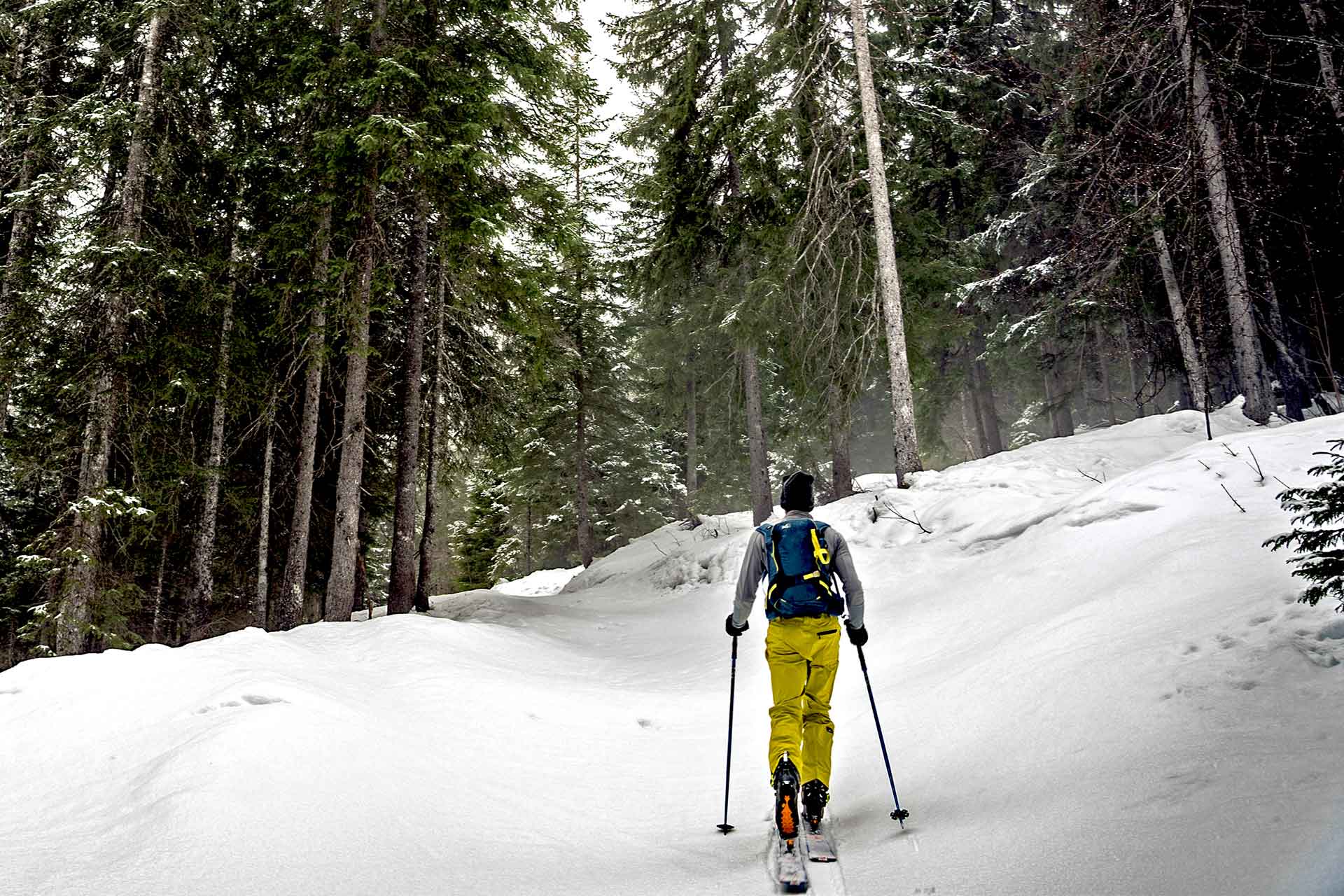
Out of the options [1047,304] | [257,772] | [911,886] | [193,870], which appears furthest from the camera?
[1047,304]

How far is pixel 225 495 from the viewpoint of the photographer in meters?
15.4

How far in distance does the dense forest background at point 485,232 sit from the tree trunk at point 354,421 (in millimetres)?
59

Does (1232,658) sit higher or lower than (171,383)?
lower

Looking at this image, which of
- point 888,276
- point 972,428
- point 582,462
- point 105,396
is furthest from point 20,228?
point 972,428

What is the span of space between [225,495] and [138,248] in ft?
22.5

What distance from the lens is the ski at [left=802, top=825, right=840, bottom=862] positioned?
3781 mm

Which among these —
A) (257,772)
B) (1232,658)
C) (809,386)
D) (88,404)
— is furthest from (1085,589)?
(88,404)

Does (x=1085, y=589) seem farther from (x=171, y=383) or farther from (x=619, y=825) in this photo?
(x=171, y=383)

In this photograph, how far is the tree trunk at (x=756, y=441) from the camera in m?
17.5

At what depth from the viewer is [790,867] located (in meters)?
3.55

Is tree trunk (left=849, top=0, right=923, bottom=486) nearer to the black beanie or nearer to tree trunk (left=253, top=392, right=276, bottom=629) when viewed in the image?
the black beanie

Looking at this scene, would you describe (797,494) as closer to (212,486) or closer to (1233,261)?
(1233,261)

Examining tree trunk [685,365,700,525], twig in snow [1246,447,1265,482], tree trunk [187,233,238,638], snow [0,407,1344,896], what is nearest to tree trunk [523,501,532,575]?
tree trunk [685,365,700,525]

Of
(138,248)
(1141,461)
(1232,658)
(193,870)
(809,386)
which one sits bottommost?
(193,870)
